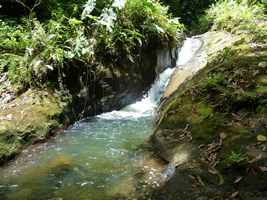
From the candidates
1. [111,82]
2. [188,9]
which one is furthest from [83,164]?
[188,9]

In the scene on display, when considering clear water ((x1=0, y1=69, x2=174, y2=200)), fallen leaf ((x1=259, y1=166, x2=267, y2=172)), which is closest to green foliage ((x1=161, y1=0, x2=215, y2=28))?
clear water ((x1=0, y1=69, x2=174, y2=200))

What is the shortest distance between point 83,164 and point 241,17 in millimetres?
8385

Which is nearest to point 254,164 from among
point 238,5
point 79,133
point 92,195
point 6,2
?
point 92,195

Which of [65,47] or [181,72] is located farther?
[181,72]

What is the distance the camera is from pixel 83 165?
222 inches

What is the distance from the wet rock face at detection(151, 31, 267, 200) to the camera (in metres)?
4.17

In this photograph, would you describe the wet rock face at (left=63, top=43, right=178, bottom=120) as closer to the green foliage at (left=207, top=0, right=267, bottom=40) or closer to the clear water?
the clear water

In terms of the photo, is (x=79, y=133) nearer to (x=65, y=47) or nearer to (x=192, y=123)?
(x=65, y=47)

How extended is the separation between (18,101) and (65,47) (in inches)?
62.3

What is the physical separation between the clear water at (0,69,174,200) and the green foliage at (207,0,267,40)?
188 inches

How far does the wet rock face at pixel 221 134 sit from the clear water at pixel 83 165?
620 millimetres

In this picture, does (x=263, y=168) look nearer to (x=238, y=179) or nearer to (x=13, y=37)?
(x=238, y=179)

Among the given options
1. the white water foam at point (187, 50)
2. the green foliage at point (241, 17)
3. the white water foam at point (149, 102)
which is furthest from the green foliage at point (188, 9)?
the white water foam at point (149, 102)

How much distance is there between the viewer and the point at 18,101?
7012 mm
